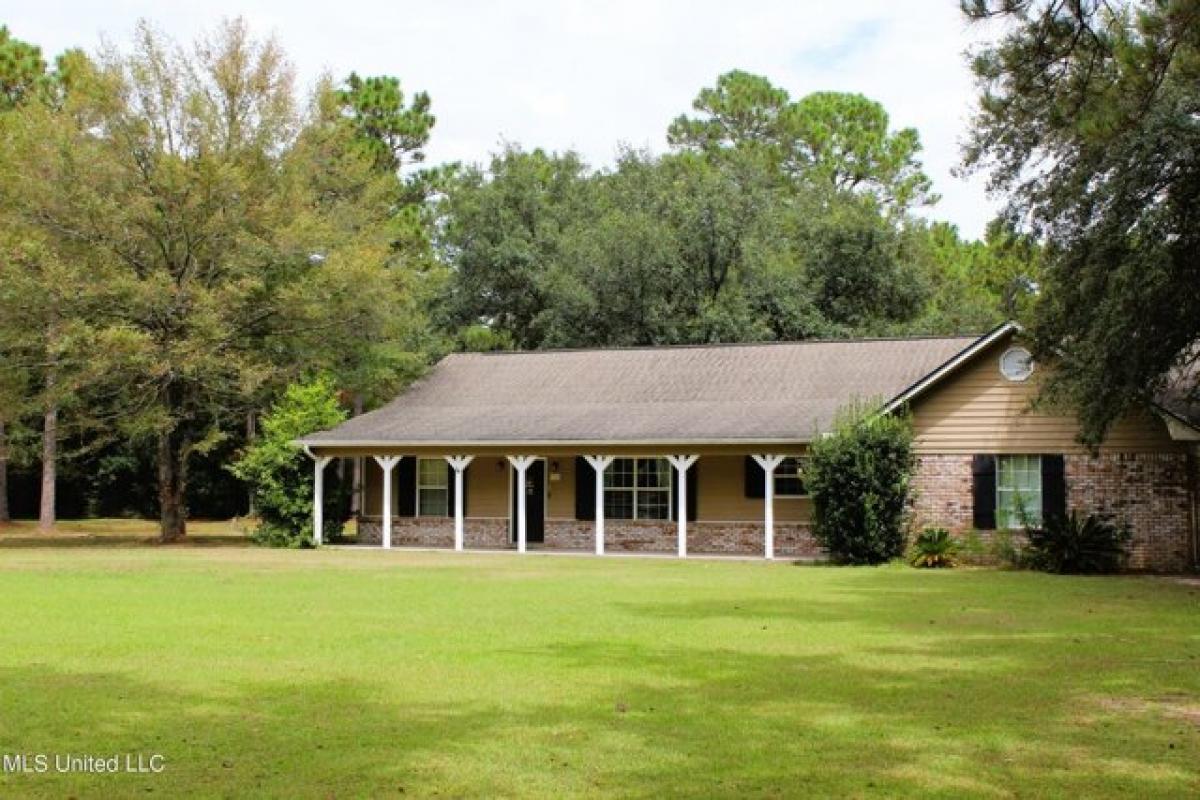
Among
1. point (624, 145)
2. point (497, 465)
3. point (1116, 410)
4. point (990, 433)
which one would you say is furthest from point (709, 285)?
point (1116, 410)

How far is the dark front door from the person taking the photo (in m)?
29.9

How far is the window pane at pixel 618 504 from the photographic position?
2903cm

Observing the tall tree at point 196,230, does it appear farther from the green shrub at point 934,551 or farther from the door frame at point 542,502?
the green shrub at point 934,551

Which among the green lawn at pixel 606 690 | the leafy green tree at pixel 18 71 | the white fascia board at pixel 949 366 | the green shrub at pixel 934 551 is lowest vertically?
the green lawn at pixel 606 690

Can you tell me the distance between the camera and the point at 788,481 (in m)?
27.5

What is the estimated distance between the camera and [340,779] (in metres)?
6.98

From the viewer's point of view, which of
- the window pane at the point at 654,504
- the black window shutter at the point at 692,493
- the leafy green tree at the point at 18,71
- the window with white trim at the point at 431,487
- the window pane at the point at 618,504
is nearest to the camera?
the black window shutter at the point at 692,493

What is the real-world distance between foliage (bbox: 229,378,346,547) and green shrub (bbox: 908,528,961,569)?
1368cm

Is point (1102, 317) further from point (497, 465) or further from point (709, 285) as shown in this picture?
point (709, 285)

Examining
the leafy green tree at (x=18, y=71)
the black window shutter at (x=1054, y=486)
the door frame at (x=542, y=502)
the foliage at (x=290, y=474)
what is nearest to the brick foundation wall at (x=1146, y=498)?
the black window shutter at (x=1054, y=486)

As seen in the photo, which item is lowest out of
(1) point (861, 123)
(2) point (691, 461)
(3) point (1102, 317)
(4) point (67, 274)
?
(2) point (691, 461)

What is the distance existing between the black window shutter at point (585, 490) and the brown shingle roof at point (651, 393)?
112cm

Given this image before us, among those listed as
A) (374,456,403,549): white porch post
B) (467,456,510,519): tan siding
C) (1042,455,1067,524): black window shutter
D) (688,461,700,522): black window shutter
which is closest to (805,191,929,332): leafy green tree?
(688,461,700,522): black window shutter

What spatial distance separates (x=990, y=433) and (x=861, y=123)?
4248 cm
